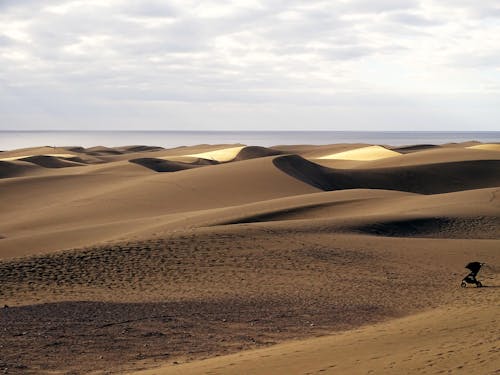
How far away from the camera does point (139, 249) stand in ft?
58.6

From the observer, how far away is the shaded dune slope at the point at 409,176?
1738 inches

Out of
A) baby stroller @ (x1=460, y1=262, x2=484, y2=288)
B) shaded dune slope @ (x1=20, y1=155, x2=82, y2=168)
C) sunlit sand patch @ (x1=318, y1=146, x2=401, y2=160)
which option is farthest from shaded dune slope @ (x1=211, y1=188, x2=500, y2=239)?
shaded dune slope @ (x1=20, y1=155, x2=82, y2=168)

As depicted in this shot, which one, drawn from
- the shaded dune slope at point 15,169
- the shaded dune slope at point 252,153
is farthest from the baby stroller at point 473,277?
the shaded dune slope at point 252,153

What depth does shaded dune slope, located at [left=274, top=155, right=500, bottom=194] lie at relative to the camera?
145ft

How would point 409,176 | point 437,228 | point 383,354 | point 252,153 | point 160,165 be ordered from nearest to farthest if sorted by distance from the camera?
1. point 383,354
2. point 437,228
3. point 409,176
4. point 160,165
5. point 252,153

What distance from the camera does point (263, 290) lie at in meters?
15.0

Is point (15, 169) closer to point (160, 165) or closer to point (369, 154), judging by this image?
point (160, 165)

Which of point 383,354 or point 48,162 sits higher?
point 48,162

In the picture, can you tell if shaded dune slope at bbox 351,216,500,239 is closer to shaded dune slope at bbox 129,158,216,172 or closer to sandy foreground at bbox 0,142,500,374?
sandy foreground at bbox 0,142,500,374

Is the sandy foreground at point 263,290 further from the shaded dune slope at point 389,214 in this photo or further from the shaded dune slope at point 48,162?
the shaded dune slope at point 48,162

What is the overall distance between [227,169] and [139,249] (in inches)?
961

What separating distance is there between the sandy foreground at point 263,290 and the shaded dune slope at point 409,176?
12.3 metres

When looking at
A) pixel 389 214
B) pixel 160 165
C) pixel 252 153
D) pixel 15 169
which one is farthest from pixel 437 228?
pixel 252 153

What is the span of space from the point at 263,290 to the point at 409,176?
33843 mm
